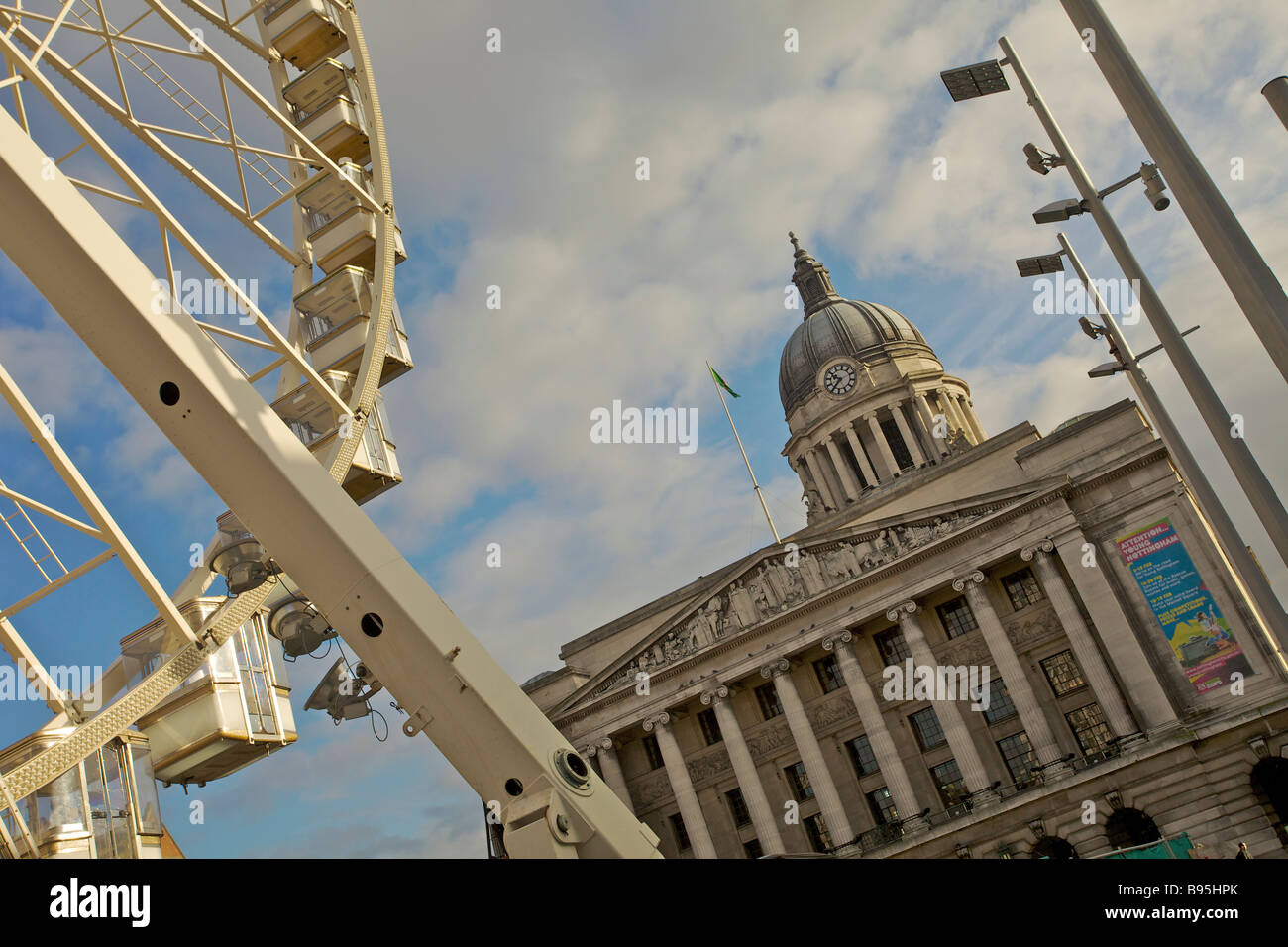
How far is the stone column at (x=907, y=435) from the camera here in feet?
255

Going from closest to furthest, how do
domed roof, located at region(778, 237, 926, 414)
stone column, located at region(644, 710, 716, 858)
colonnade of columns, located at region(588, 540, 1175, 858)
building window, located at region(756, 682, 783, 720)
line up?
colonnade of columns, located at region(588, 540, 1175, 858), stone column, located at region(644, 710, 716, 858), building window, located at region(756, 682, 783, 720), domed roof, located at region(778, 237, 926, 414)

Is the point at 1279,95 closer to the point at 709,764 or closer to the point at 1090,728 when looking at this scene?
the point at 1090,728

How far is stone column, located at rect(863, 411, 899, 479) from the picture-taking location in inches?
3068

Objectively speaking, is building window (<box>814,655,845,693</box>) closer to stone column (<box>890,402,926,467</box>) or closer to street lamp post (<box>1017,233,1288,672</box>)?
stone column (<box>890,402,926,467</box>)

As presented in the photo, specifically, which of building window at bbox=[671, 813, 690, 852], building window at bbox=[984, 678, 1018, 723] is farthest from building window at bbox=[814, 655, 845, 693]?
building window at bbox=[671, 813, 690, 852]

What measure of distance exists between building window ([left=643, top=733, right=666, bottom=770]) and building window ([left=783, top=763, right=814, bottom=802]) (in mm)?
7831

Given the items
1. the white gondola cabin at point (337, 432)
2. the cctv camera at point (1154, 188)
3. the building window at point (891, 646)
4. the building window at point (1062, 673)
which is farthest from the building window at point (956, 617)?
the white gondola cabin at point (337, 432)

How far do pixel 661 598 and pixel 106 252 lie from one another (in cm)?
5895

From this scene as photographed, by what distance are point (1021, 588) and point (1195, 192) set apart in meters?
43.2

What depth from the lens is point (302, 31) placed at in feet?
60.2

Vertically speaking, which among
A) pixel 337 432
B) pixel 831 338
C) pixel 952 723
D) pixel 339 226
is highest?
pixel 831 338

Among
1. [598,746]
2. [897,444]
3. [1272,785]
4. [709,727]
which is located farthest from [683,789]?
[897,444]
